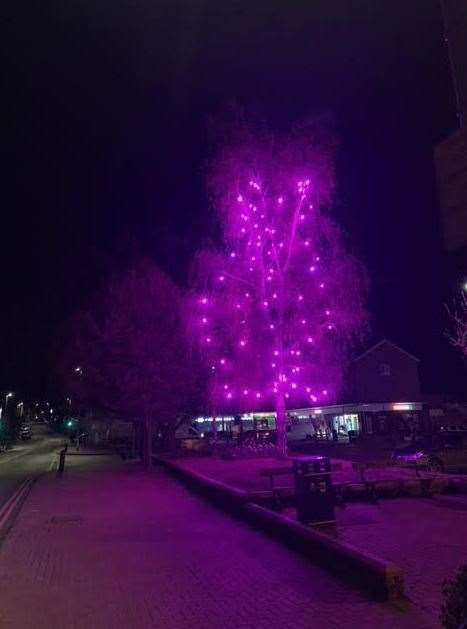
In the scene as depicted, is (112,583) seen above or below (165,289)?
below

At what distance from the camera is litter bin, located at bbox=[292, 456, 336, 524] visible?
10.2 meters

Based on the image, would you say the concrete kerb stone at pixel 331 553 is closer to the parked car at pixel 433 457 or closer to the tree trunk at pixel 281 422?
the parked car at pixel 433 457

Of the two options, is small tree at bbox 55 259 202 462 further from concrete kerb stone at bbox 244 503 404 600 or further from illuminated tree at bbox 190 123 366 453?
concrete kerb stone at bbox 244 503 404 600

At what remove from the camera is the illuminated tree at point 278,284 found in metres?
21.3

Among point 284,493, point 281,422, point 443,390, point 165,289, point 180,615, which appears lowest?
point 180,615

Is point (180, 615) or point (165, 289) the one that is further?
point (165, 289)

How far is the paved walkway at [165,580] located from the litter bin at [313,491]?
2.63 feet

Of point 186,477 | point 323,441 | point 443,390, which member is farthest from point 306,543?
point 443,390

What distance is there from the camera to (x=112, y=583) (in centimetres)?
778

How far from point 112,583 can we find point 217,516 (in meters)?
5.42

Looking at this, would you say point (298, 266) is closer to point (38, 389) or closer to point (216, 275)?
point (216, 275)

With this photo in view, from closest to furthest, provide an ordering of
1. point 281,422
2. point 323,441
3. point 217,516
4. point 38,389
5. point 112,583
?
1. point 112,583
2. point 217,516
3. point 281,422
4. point 323,441
5. point 38,389

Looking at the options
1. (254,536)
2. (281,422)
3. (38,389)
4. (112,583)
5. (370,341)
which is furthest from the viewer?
(38,389)

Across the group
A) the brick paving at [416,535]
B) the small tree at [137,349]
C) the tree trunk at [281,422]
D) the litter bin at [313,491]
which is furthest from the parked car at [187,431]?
the litter bin at [313,491]
